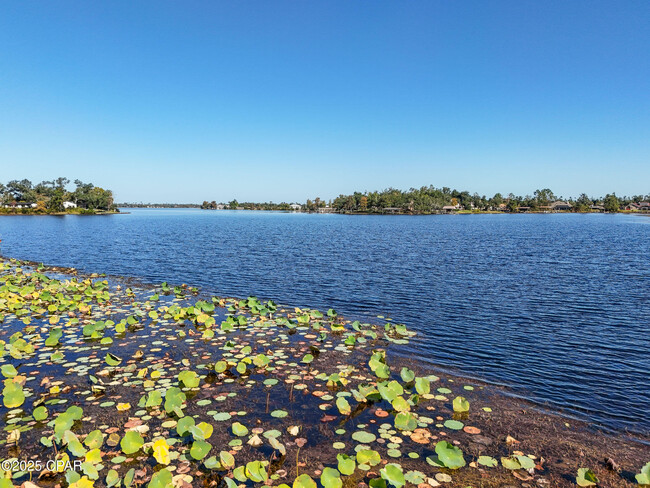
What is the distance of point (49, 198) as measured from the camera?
583 ft

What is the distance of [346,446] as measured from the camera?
6305 millimetres

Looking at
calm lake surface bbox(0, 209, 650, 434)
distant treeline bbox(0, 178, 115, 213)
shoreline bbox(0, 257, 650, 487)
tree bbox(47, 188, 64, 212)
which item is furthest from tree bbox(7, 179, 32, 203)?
shoreline bbox(0, 257, 650, 487)

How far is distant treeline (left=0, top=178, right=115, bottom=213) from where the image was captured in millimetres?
153500

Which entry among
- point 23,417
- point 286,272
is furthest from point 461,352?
point 286,272

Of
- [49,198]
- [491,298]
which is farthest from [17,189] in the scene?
[491,298]

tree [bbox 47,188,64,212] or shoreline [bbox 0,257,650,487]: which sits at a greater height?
tree [bbox 47,188,64,212]

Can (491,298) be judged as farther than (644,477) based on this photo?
Yes

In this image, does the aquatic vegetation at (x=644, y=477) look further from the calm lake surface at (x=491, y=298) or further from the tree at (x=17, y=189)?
the tree at (x=17, y=189)

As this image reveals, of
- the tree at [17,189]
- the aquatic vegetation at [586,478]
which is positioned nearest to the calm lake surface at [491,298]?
the aquatic vegetation at [586,478]

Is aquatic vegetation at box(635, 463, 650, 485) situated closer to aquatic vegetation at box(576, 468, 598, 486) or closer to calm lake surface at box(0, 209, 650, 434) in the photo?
aquatic vegetation at box(576, 468, 598, 486)

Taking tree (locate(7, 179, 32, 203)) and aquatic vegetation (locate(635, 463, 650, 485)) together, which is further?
tree (locate(7, 179, 32, 203))

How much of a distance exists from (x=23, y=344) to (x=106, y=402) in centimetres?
427

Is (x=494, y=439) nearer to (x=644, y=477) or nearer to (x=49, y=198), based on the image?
(x=644, y=477)

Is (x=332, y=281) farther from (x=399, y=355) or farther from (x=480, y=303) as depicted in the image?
(x=399, y=355)
